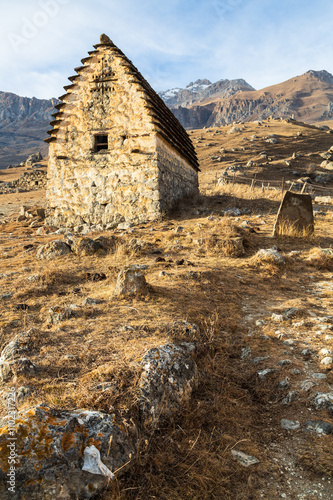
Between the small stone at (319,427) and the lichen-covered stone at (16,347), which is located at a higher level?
the lichen-covered stone at (16,347)

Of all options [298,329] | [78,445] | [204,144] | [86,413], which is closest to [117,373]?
[86,413]

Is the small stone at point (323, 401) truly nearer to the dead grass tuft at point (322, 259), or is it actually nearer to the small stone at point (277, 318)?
the small stone at point (277, 318)

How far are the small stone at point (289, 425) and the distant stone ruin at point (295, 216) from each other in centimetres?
699

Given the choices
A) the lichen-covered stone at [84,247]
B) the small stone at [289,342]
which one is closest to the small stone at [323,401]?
the small stone at [289,342]

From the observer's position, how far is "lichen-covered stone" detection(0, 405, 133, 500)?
1.68m

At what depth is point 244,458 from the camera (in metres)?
2.22

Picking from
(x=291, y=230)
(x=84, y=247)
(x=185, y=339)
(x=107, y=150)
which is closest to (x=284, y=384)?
(x=185, y=339)

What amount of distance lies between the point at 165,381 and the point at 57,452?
1.04 metres

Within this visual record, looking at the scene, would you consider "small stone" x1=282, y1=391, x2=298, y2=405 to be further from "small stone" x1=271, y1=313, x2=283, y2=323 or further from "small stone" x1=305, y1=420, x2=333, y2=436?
"small stone" x1=271, y1=313, x2=283, y2=323

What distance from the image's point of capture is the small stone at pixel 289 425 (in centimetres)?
250

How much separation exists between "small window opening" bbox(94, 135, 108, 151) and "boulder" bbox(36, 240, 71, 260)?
5.84 m

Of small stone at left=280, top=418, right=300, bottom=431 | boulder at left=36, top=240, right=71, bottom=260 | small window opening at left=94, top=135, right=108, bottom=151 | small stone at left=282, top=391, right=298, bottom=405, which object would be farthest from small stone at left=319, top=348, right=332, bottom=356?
small window opening at left=94, top=135, right=108, bottom=151

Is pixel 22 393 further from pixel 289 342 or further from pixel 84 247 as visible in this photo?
pixel 84 247

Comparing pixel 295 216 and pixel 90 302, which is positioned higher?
pixel 295 216
